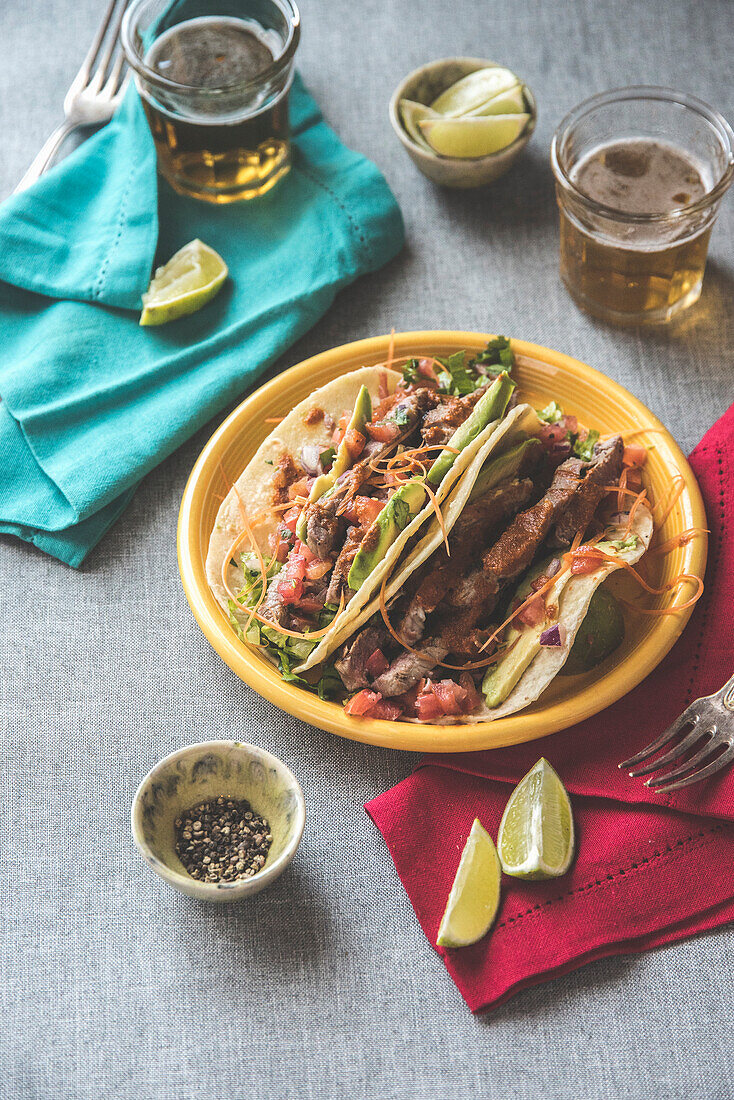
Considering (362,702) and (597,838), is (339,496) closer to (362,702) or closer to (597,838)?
(362,702)

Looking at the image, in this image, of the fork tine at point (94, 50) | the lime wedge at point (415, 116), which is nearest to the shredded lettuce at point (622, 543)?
the lime wedge at point (415, 116)

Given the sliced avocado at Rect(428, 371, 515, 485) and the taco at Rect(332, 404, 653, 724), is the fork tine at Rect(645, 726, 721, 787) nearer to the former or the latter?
the taco at Rect(332, 404, 653, 724)

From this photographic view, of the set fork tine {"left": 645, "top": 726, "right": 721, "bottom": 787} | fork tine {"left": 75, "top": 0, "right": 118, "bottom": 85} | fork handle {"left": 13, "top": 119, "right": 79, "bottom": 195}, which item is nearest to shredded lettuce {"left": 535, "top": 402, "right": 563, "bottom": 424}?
fork tine {"left": 645, "top": 726, "right": 721, "bottom": 787}

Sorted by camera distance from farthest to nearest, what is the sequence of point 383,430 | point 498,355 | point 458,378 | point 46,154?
point 46,154, point 498,355, point 458,378, point 383,430

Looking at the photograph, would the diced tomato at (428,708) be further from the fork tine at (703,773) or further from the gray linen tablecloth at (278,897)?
the fork tine at (703,773)

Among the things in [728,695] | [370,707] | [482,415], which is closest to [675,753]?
[728,695]
